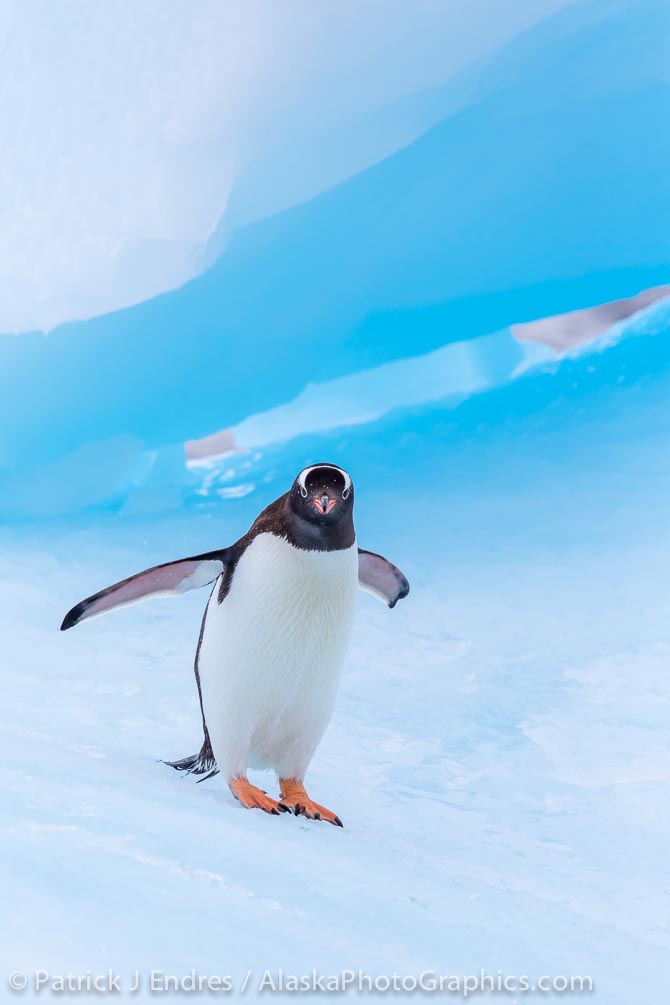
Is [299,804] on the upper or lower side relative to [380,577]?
lower

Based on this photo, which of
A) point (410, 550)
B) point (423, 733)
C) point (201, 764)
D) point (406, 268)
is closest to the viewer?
point (201, 764)

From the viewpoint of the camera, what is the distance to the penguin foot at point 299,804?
1829 mm

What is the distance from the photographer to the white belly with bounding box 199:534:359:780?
1.76 metres

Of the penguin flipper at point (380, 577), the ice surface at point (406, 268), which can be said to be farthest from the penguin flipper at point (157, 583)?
the ice surface at point (406, 268)

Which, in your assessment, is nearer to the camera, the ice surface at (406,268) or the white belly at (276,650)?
the white belly at (276,650)

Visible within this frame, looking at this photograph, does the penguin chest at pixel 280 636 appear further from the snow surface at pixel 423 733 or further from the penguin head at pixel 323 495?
the snow surface at pixel 423 733

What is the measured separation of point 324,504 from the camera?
1.68 meters

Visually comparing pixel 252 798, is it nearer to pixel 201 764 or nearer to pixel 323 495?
pixel 201 764

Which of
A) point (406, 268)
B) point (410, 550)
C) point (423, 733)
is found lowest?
point (423, 733)

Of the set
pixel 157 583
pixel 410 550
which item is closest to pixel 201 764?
pixel 157 583

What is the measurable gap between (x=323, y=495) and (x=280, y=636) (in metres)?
0.26

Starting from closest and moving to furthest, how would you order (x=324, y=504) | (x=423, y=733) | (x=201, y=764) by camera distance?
(x=324, y=504) < (x=201, y=764) < (x=423, y=733)

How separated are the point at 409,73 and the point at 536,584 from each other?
302cm

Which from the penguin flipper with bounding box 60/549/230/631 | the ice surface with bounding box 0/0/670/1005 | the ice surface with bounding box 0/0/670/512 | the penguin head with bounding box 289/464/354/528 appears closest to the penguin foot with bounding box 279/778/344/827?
the ice surface with bounding box 0/0/670/1005
